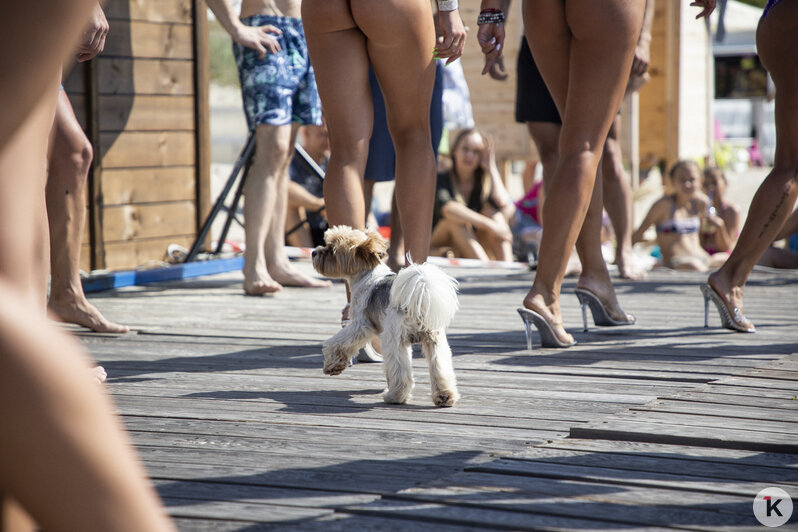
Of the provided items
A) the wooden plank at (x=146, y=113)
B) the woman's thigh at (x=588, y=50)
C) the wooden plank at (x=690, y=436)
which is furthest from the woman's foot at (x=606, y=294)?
the wooden plank at (x=146, y=113)

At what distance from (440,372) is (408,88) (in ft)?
3.95

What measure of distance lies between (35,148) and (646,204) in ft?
58.2

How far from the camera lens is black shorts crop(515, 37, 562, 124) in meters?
5.50

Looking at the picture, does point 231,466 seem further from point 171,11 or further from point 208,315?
point 171,11

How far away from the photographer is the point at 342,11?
133 inches

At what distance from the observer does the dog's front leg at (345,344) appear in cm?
295

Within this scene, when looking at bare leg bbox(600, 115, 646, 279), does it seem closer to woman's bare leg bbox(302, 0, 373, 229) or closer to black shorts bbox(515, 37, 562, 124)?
black shorts bbox(515, 37, 562, 124)

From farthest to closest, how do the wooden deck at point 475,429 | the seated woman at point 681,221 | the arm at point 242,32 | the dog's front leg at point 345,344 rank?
1. the seated woman at point 681,221
2. the arm at point 242,32
3. the dog's front leg at point 345,344
4. the wooden deck at point 475,429

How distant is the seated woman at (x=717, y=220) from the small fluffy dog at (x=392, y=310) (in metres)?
6.78

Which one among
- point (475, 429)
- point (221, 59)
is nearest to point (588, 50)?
point (475, 429)

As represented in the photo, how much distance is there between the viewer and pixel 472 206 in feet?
30.6

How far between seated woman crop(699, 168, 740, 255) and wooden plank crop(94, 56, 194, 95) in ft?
16.2

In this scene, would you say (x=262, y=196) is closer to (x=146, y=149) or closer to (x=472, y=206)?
(x=146, y=149)

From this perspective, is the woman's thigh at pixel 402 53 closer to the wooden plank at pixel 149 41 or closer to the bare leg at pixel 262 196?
the bare leg at pixel 262 196
